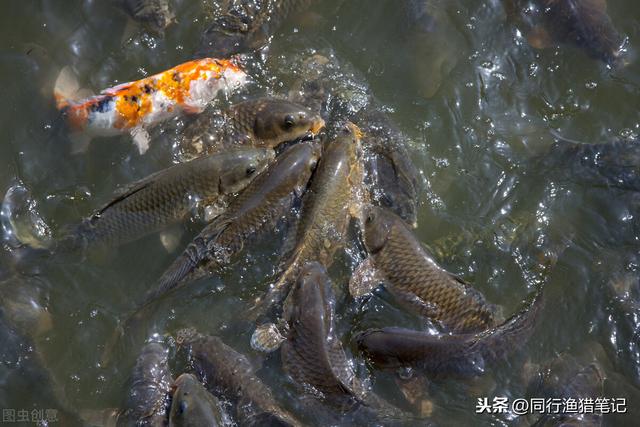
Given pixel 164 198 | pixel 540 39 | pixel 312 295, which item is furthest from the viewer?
pixel 540 39

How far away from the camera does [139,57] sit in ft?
17.6

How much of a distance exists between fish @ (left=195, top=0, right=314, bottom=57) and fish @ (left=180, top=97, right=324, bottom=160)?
62cm

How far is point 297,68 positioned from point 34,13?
2340 millimetres

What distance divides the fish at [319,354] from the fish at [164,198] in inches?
36.1

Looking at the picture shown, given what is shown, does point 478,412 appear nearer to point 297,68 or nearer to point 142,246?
point 142,246

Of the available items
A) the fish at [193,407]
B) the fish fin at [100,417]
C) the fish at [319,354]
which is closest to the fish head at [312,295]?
the fish at [319,354]

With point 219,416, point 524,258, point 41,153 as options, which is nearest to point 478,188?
point 524,258

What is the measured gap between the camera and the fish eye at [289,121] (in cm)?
478

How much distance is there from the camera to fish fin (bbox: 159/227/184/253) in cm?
473

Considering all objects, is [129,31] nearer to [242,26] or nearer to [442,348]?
[242,26]

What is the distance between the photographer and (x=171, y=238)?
474cm

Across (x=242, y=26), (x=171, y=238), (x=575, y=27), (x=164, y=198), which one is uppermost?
(x=575, y=27)

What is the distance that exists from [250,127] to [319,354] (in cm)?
185

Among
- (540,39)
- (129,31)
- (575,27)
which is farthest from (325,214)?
(575,27)
